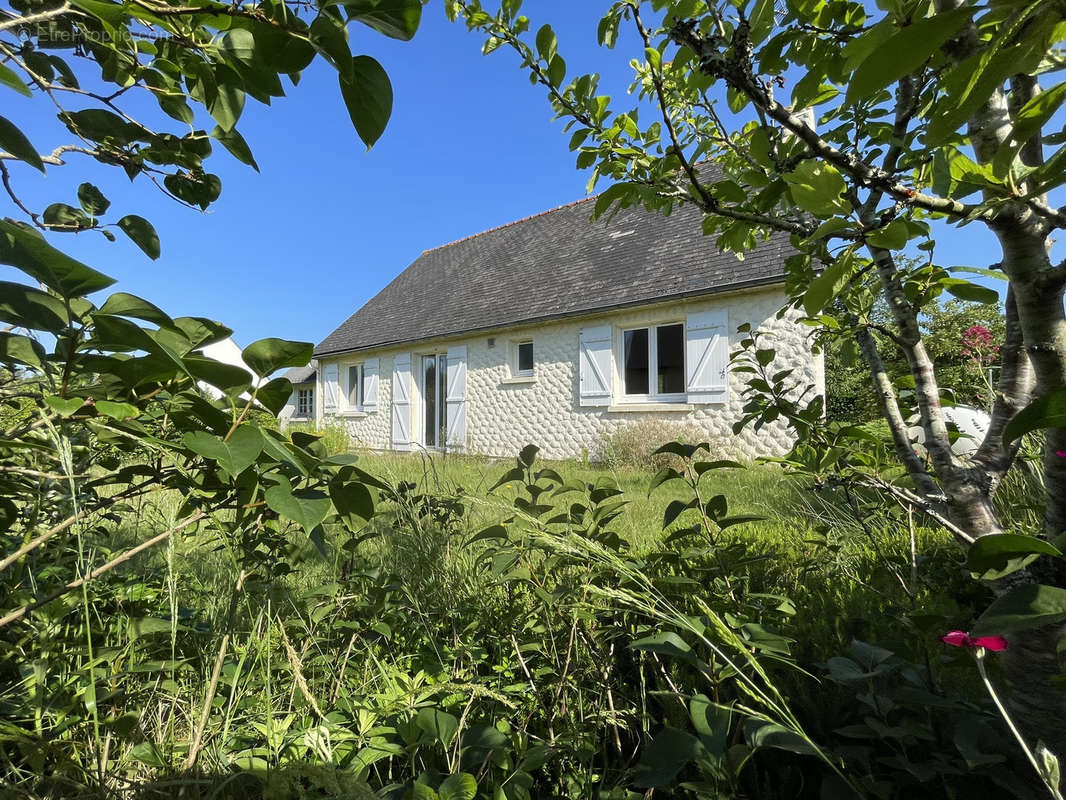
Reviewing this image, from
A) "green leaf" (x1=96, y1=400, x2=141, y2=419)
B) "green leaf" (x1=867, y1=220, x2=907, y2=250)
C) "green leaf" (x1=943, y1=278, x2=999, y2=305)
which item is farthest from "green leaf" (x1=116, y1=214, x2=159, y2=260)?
"green leaf" (x1=943, y1=278, x2=999, y2=305)

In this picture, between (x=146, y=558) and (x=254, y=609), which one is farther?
(x=146, y=558)

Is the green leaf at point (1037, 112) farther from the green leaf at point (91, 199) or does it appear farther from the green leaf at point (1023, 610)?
the green leaf at point (91, 199)

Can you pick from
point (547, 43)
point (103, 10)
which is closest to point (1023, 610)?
point (103, 10)

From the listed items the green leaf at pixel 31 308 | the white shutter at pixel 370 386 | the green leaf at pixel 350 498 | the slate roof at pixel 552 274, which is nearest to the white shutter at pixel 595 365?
the slate roof at pixel 552 274

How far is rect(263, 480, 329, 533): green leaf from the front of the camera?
634mm

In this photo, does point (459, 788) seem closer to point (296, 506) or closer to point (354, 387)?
point (296, 506)

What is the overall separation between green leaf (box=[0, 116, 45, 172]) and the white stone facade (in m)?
7.22

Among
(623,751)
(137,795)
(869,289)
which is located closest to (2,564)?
(137,795)

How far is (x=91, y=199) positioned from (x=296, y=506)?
1.02 metres

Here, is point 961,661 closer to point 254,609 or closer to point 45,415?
point 45,415

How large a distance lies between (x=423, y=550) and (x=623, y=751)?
0.77 metres

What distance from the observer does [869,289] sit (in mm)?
1257

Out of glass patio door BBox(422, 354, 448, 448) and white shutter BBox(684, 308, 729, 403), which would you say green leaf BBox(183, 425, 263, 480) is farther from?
glass patio door BBox(422, 354, 448, 448)

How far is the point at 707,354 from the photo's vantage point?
8211 mm
